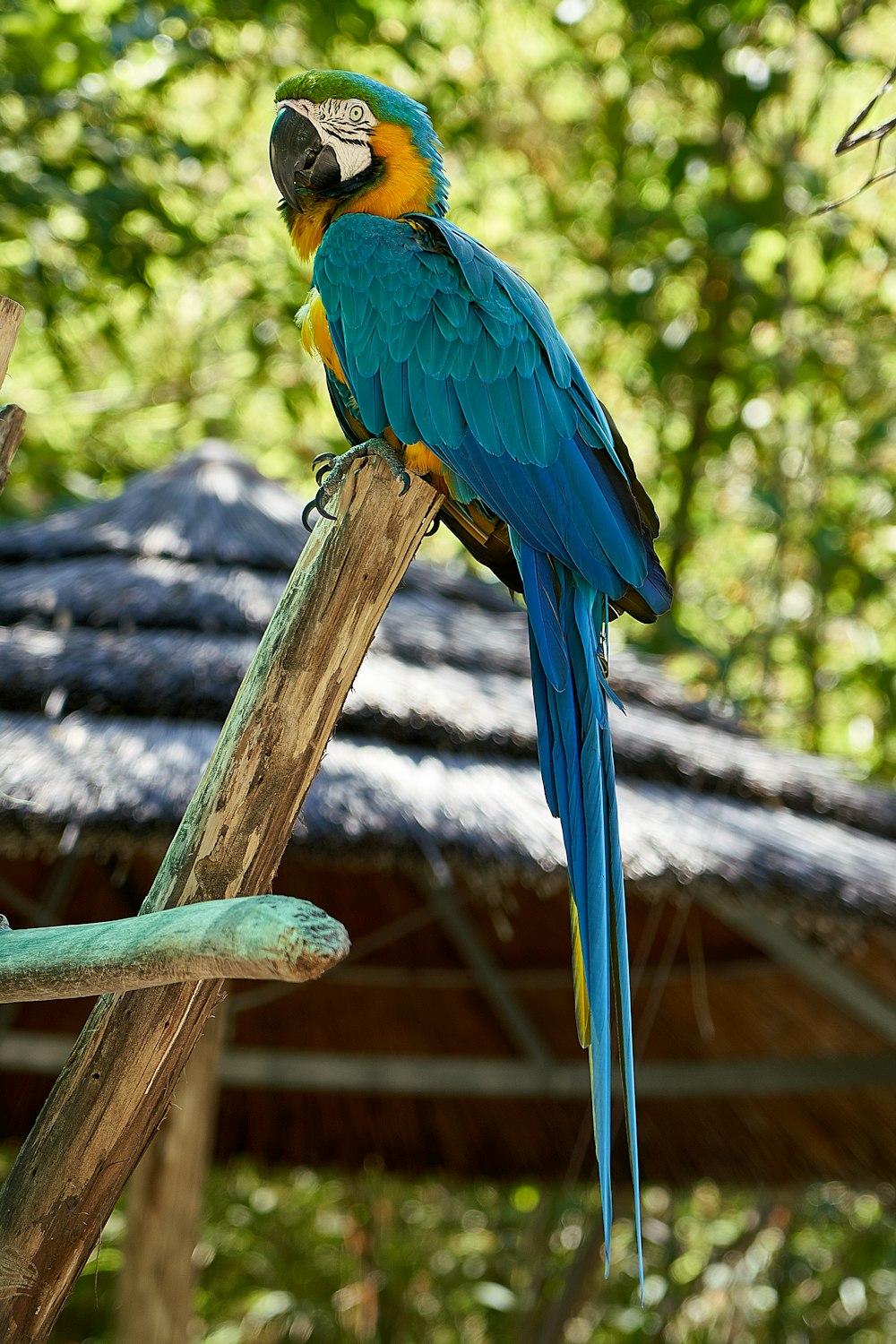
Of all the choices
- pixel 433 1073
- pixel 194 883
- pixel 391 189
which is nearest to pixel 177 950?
pixel 194 883

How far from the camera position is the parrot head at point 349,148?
1.32 metres

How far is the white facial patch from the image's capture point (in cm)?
132

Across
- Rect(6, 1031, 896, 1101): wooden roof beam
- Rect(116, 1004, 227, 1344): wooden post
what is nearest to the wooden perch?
Rect(116, 1004, 227, 1344): wooden post

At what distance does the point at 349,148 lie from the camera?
4.33 feet

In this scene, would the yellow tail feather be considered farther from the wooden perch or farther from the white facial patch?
the white facial patch

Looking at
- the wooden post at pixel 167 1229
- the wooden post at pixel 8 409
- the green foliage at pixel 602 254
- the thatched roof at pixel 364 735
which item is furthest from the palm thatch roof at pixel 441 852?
the wooden post at pixel 8 409

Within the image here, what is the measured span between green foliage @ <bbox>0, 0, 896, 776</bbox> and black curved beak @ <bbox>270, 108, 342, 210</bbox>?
1.18m

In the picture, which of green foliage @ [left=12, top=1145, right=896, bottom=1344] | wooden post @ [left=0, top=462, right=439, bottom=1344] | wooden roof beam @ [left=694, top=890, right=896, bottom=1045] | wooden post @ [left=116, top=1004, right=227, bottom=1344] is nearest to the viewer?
wooden post @ [left=0, top=462, right=439, bottom=1344]

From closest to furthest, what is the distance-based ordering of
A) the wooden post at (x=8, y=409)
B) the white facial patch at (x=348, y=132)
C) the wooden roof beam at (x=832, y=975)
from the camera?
the wooden post at (x=8, y=409), the white facial patch at (x=348, y=132), the wooden roof beam at (x=832, y=975)

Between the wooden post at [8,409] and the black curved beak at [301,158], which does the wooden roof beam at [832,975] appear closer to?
the black curved beak at [301,158]

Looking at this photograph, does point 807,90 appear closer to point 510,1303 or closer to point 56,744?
point 56,744

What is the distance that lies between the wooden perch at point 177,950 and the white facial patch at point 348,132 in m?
0.99

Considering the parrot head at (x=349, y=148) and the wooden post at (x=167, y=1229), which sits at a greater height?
the parrot head at (x=349, y=148)

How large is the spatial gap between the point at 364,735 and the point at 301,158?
77 cm
